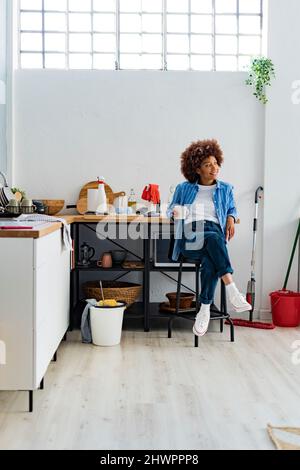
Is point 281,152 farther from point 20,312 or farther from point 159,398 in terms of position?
point 20,312

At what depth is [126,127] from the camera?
5.09 metres

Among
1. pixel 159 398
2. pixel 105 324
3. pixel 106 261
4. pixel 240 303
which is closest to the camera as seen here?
pixel 159 398

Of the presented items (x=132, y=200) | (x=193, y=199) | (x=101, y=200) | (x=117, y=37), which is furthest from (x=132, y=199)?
(x=117, y=37)

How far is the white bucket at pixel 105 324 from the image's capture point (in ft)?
13.6

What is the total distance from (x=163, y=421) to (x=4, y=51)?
3390mm

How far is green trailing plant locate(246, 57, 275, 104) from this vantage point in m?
4.97

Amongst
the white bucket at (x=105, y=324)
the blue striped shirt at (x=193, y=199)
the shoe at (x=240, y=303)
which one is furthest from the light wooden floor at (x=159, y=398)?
the blue striped shirt at (x=193, y=199)

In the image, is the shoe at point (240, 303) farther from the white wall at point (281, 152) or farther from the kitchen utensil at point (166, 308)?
the white wall at point (281, 152)

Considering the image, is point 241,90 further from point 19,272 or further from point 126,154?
point 19,272

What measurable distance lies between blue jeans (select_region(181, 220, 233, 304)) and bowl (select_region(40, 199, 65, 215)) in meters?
1.22

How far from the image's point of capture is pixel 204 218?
438 centimetres

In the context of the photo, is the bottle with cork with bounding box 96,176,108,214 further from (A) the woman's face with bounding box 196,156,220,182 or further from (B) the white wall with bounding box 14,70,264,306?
(A) the woman's face with bounding box 196,156,220,182

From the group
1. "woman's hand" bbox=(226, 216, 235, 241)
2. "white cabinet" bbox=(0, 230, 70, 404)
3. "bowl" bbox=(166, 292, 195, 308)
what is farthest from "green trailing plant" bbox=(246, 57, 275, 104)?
"white cabinet" bbox=(0, 230, 70, 404)

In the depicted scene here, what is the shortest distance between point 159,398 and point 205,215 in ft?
5.45
